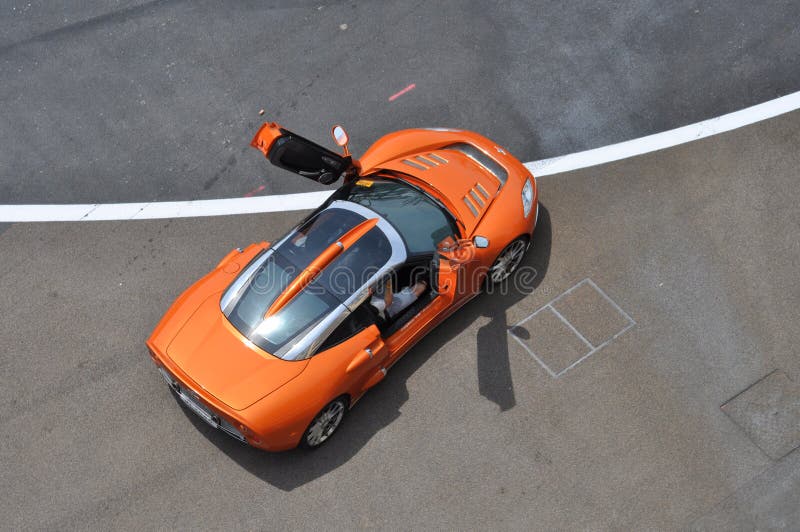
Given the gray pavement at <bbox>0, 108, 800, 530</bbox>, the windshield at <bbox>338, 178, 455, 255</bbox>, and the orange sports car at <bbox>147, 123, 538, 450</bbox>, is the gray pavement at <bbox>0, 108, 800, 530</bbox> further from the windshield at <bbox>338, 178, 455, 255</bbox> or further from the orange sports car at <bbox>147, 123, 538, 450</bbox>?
the windshield at <bbox>338, 178, 455, 255</bbox>

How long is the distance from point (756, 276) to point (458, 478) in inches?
158

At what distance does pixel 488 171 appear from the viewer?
8.99 m

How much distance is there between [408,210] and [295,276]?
1.42m

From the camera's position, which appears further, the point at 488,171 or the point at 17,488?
the point at 488,171

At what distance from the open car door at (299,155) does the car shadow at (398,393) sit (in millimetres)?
2041

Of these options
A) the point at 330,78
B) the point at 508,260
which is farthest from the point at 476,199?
the point at 330,78

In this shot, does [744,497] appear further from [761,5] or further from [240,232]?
[761,5]

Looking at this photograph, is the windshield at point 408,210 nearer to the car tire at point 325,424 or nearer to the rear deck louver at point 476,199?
the rear deck louver at point 476,199

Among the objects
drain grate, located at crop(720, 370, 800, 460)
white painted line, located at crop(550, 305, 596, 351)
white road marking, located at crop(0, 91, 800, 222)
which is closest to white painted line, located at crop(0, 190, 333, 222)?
white road marking, located at crop(0, 91, 800, 222)

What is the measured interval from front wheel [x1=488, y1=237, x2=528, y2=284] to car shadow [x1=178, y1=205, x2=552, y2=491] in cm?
14

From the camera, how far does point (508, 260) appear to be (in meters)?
8.85

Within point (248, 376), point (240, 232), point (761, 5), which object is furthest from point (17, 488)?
point (761, 5)

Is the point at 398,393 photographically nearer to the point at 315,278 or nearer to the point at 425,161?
the point at 315,278

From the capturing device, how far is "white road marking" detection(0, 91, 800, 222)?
32.4ft
